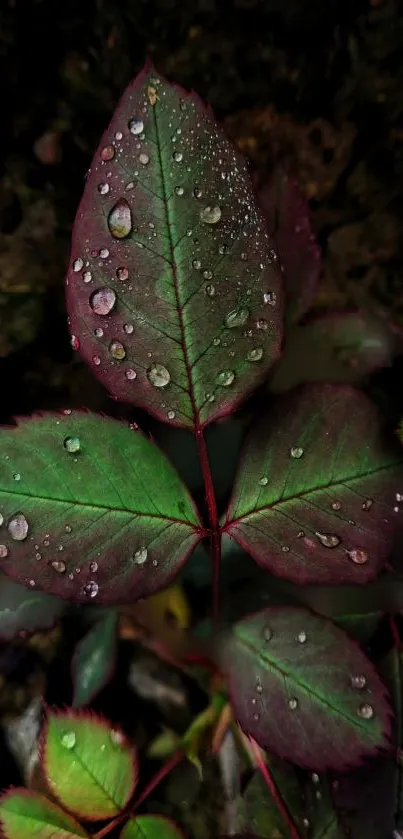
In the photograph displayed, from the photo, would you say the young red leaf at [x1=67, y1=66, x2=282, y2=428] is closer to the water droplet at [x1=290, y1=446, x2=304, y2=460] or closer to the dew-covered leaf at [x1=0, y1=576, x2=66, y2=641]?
the water droplet at [x1=290, y1=446, x2=304, y2=460]

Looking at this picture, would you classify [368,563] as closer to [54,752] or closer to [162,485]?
[162,485]

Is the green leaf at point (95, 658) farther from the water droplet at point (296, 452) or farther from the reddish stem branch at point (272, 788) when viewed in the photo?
the water droplet at point (296, 452)

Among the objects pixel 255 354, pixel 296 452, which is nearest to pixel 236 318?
pixel 255 354

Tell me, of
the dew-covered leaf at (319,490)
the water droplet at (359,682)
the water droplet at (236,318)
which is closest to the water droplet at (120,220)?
the water droplet at (236,318)

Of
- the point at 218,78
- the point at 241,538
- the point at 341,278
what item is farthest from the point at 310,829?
the point at 218,78

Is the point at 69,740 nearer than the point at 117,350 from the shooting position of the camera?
No

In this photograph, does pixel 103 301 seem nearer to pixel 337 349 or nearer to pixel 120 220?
pixel 120 220

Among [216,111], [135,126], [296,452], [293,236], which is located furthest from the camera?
[216,111]
